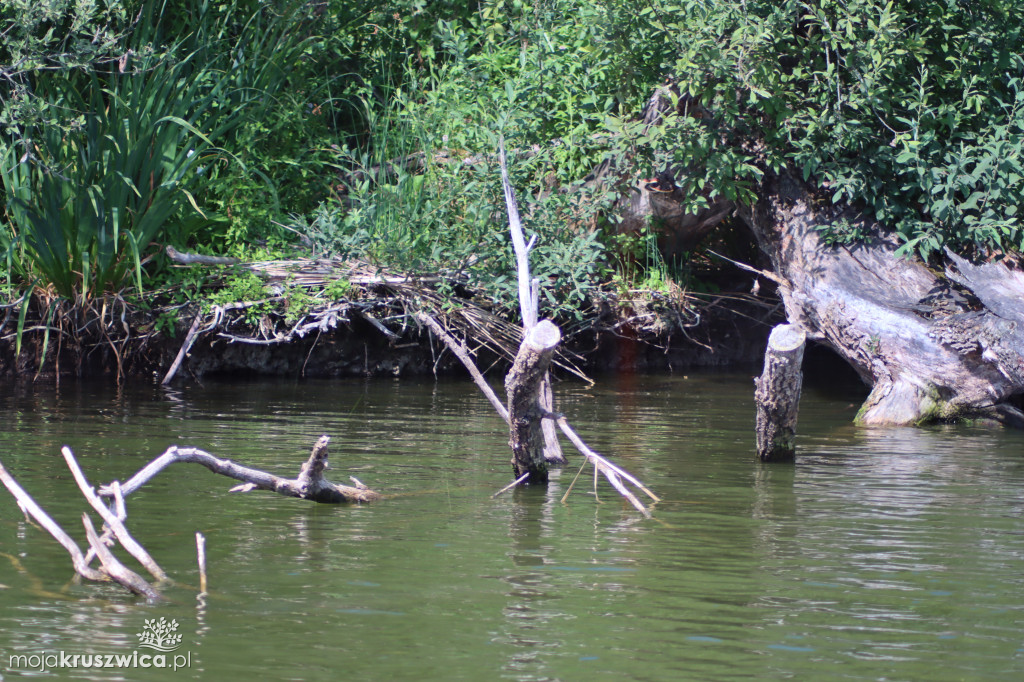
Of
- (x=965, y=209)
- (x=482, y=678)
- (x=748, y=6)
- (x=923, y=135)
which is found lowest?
(x=482, y=678)

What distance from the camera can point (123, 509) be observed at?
461 centimetres

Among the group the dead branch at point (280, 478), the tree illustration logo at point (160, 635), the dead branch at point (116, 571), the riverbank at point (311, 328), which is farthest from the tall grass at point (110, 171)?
the tree illustration logo at point (160, 635)

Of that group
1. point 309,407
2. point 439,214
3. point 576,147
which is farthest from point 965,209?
point 309,407

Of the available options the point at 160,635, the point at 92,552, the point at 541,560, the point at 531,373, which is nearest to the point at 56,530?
the point at 92,552

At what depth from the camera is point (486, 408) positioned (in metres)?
10.4

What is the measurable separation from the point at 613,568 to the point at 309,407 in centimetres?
540

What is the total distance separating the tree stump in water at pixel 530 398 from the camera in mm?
6426

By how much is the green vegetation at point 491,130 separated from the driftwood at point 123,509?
15.3ft

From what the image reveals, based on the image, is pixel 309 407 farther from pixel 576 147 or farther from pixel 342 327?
pixel 576 147

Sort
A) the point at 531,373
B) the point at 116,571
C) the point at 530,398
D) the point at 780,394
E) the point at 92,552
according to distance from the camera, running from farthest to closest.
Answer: the point at 780,394 < the point at 530,398 < the point at 531,373 < the point at 92,552 < the point at 116,571

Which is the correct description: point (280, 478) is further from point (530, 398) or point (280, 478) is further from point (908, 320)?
point (908, 320)

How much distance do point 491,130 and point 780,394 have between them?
4.87m

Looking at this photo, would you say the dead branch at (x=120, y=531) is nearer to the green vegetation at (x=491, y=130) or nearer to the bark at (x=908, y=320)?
the green vegetation at (x=491, y=130)

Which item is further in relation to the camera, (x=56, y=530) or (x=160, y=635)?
(x=56, y=530)
